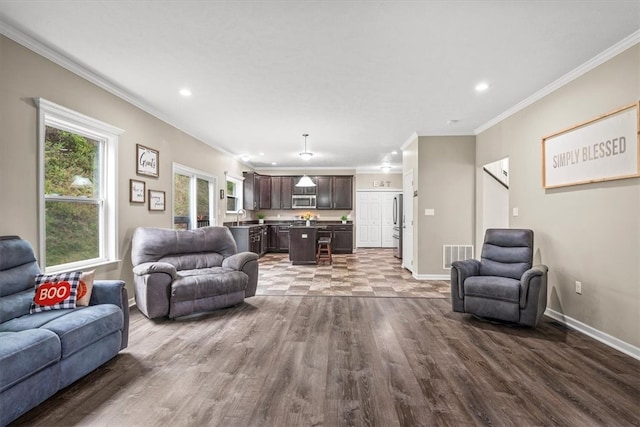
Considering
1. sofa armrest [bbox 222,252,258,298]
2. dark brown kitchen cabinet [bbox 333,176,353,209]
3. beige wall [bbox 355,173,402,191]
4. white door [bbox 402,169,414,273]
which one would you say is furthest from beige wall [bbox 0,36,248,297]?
beige wall [bbox 355,173,402,191]

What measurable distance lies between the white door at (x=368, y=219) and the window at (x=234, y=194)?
152 inches

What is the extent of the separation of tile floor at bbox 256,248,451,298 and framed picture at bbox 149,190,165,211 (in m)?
1.94

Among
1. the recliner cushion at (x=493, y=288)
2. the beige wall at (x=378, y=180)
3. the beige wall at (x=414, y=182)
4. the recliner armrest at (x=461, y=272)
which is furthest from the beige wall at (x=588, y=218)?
the beige wall at (x=378, y=180)

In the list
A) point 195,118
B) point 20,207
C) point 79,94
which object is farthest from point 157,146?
point 20,207

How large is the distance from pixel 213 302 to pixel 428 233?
380 cm

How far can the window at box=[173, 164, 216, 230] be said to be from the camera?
548cm

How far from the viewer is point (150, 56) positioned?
292 centimetres

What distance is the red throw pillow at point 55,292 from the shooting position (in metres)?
2.35

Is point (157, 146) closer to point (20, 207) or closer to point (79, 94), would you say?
point (79, 94)

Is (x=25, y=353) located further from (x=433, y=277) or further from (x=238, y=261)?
(x=433, y=277)

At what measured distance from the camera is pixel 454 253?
219 inches

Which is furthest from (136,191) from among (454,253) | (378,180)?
(378,180)

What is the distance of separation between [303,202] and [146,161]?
562cm

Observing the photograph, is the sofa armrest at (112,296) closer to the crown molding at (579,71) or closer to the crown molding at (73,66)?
the crown molding at (73,66)
